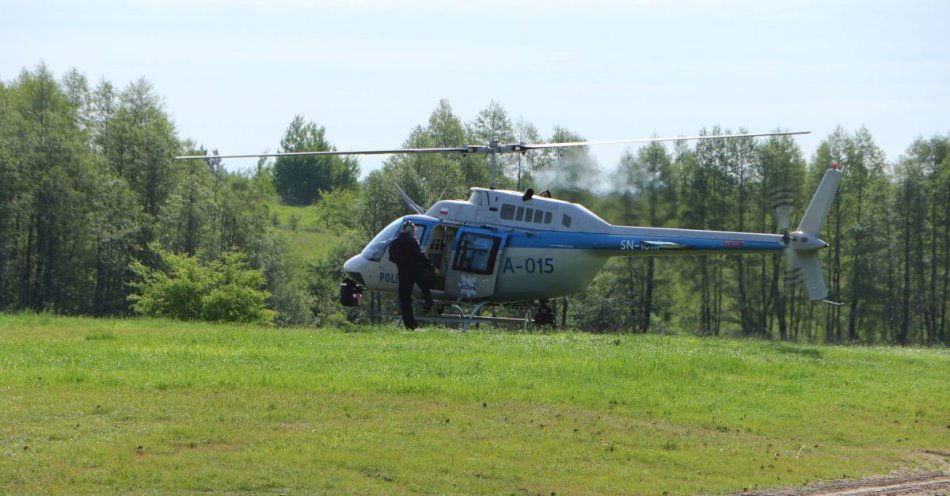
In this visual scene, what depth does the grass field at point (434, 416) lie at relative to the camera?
11367 millimetres

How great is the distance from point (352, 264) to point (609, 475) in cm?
1621

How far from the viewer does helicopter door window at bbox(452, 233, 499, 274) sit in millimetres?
26109

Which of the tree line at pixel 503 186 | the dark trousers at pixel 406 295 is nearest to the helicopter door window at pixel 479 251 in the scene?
the dark trousers at pixel 406 295

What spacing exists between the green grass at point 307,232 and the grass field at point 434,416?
75.7 meters

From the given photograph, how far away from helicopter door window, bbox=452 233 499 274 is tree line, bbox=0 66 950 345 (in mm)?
30562

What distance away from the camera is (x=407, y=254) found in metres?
23.0

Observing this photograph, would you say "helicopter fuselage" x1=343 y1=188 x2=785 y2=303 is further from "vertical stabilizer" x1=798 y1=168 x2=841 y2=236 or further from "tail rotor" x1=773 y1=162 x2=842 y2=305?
"vertical stabilizer" x1=798 y1=168 x2=841 y2=236

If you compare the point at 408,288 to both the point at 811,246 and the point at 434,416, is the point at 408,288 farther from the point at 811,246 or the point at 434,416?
the point at 434,416

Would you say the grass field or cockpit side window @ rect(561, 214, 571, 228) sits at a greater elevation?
cockpit side window @ rect(561, 214, 571, 228)

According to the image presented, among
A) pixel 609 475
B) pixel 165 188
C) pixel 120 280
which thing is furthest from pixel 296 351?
pixel 165 188

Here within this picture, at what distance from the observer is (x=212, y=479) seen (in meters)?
10.8

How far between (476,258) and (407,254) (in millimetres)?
3481

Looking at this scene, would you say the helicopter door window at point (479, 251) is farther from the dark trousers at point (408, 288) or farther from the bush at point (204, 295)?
the bush at point (204, 295)

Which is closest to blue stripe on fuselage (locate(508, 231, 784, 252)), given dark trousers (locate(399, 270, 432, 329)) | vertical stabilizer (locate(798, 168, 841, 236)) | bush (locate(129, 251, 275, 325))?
vertical stabilizer (locate(798, 168, 841, 236))
